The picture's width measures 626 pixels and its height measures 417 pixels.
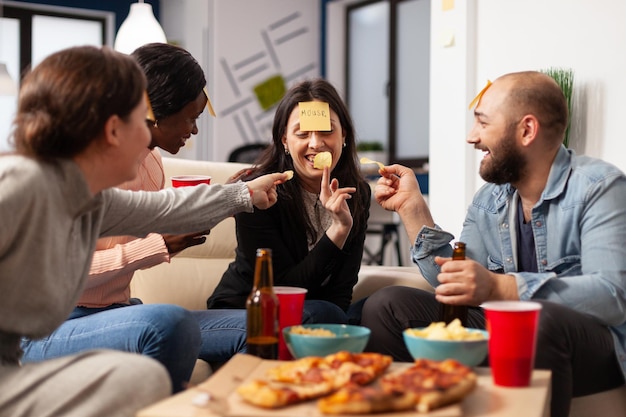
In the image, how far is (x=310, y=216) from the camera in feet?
8.58

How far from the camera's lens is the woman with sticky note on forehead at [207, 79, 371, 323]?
2.42 meters

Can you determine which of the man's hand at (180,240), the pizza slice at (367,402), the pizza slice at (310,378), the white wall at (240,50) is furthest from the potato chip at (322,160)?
the white wall at (240,50)

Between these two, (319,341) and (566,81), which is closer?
(319,341)

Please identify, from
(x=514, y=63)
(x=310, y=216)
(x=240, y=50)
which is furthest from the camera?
(x=240, y=50)

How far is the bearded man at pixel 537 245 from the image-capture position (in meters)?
1.86

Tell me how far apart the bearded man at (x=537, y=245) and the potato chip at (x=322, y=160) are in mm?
202

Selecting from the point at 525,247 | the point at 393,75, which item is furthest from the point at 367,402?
the point at 393,75

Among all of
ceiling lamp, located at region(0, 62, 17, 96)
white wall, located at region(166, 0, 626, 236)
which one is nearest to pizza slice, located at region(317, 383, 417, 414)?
white wall, located at region(166, 0, 626, 236)

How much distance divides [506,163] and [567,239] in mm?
273

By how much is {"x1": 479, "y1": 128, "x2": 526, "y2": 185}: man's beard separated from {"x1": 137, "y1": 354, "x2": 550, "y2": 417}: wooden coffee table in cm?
82

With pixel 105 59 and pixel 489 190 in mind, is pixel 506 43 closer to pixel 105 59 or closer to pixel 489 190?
pixel 489 190

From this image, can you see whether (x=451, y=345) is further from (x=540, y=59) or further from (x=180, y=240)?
(x=540, y=59)

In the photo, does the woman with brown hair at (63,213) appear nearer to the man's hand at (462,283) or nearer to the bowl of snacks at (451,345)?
the bowl of snacks at (451,345)

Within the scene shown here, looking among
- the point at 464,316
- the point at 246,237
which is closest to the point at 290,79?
the point at 246,237
